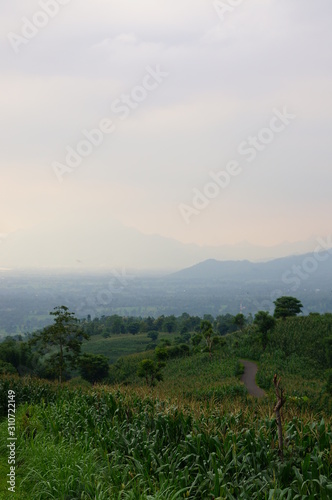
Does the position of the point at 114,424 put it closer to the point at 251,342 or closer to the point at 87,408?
the point at 87,408

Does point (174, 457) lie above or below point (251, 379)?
above

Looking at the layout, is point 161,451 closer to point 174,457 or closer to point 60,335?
point 174,457

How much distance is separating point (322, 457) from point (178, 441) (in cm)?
228

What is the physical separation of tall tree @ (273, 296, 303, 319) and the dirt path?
30.5ft

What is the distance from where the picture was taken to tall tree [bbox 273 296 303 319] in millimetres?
40688

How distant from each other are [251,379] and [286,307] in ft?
52.6

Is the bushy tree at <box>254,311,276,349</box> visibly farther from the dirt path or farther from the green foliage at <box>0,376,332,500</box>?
the green foliage at <box>0,376,332,500</box>

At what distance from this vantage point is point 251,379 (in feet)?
88.2

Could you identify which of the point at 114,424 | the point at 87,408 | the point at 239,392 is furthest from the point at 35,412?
the point at 239,392

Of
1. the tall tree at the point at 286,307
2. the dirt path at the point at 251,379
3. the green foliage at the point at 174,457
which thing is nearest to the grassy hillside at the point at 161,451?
the green foliage at the point at 174,457

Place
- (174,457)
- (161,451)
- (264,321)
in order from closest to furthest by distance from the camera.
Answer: (174,457), (161,451), (264,321)

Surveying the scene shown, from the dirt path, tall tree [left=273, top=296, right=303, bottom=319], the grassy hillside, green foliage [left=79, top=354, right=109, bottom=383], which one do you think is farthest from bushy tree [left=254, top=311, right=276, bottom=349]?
the grassy hillside

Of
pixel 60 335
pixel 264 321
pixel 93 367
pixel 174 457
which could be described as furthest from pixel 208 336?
pixel 174 457

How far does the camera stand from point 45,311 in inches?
5167
